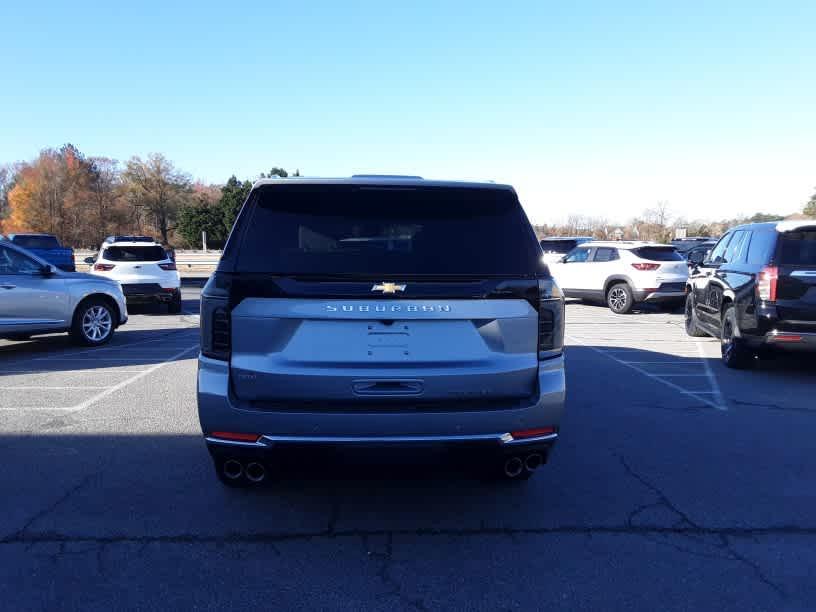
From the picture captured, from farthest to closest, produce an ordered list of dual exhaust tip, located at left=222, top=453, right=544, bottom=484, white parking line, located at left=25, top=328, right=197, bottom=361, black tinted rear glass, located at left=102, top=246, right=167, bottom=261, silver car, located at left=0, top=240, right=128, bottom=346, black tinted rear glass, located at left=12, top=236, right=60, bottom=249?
black tinted rear glass, located at left=12, top=236, right=60, bottom=249
black tinted rear glass, located at left=102, top=246, right=167, bottom=261
white parking line, located at left=25, top=328, right=197, bottom=361
silver car, located at left=0, top=240, right=128, bottom=346
dual exhaust tip, located at left=222, top=453, right=544, bottom=484

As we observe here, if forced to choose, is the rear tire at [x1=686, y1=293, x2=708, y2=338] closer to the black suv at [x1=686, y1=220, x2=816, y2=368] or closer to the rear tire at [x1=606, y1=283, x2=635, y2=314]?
the black suv at [x1=686, y1=220, x2=816, y2=368]

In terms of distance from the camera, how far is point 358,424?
3400 millimetres

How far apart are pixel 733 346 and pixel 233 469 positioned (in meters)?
7.17

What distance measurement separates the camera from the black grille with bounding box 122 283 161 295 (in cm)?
1418

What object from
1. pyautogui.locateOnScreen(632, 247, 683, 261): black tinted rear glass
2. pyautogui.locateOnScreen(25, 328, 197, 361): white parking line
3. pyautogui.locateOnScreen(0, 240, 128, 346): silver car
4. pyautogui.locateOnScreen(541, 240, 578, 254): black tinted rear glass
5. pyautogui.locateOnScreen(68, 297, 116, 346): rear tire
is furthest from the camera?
pyautogui.locateOnScreen(541, 240, 578, 254): black tinted rear glass

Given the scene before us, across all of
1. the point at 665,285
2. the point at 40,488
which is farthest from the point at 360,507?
the point at 665,285

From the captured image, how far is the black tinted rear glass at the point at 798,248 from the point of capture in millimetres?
7648

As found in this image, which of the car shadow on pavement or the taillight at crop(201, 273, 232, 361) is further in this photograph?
the car shadow on pavement

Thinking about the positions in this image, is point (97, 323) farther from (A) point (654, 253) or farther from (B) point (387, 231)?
(A) point (654, 253)

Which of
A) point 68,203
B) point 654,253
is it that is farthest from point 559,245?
point 68,203

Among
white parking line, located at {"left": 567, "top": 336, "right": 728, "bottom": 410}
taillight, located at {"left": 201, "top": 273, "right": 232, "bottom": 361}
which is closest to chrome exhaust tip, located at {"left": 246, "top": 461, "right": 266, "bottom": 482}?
taillight, located at {"left": 201, "top": 273, "right": 232, "bottom": 361}

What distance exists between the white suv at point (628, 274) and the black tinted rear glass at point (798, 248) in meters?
8.03

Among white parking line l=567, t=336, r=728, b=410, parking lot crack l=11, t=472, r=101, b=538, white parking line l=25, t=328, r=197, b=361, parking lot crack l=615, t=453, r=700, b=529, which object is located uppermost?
parking lot crack l=11, t=472, r=101, b=538

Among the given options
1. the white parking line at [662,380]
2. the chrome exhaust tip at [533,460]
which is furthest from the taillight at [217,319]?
the white parking line at [662,380]
